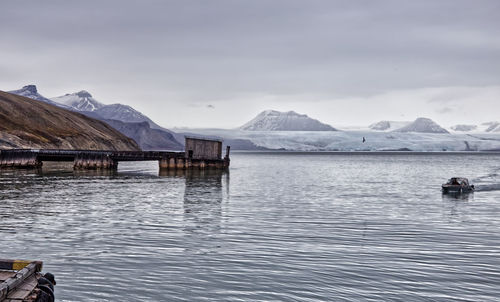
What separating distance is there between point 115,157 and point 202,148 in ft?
56.4

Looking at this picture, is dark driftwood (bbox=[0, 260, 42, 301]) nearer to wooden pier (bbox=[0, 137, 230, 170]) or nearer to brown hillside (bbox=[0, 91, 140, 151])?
wooden pier (bbox=[0, 137, 230, 170])

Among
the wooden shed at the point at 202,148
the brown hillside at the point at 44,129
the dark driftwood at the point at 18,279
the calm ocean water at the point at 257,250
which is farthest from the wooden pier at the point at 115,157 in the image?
the dark driftwood at the point at 18,279

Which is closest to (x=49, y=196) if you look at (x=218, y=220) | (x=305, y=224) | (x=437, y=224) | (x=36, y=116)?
(x=218, y=220)

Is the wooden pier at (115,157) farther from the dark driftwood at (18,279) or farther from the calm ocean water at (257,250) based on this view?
the dark driftwood at (18,279)

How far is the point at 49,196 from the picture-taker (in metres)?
44.1

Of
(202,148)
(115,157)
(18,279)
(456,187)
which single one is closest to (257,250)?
(18,279)

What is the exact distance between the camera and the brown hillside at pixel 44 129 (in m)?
134

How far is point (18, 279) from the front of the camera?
11.1 m

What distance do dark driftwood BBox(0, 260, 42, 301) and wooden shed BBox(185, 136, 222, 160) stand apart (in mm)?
77216

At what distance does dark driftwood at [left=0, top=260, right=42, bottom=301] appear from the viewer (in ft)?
33.8

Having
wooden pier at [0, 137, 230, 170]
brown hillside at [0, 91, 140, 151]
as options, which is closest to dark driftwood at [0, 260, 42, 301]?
wooden pier at [0, 137, 230, 170]

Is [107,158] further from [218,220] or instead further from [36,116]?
[36,116]

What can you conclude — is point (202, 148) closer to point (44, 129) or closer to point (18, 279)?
point (18, 279)

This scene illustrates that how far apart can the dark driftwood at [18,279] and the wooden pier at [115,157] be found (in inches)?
3071
